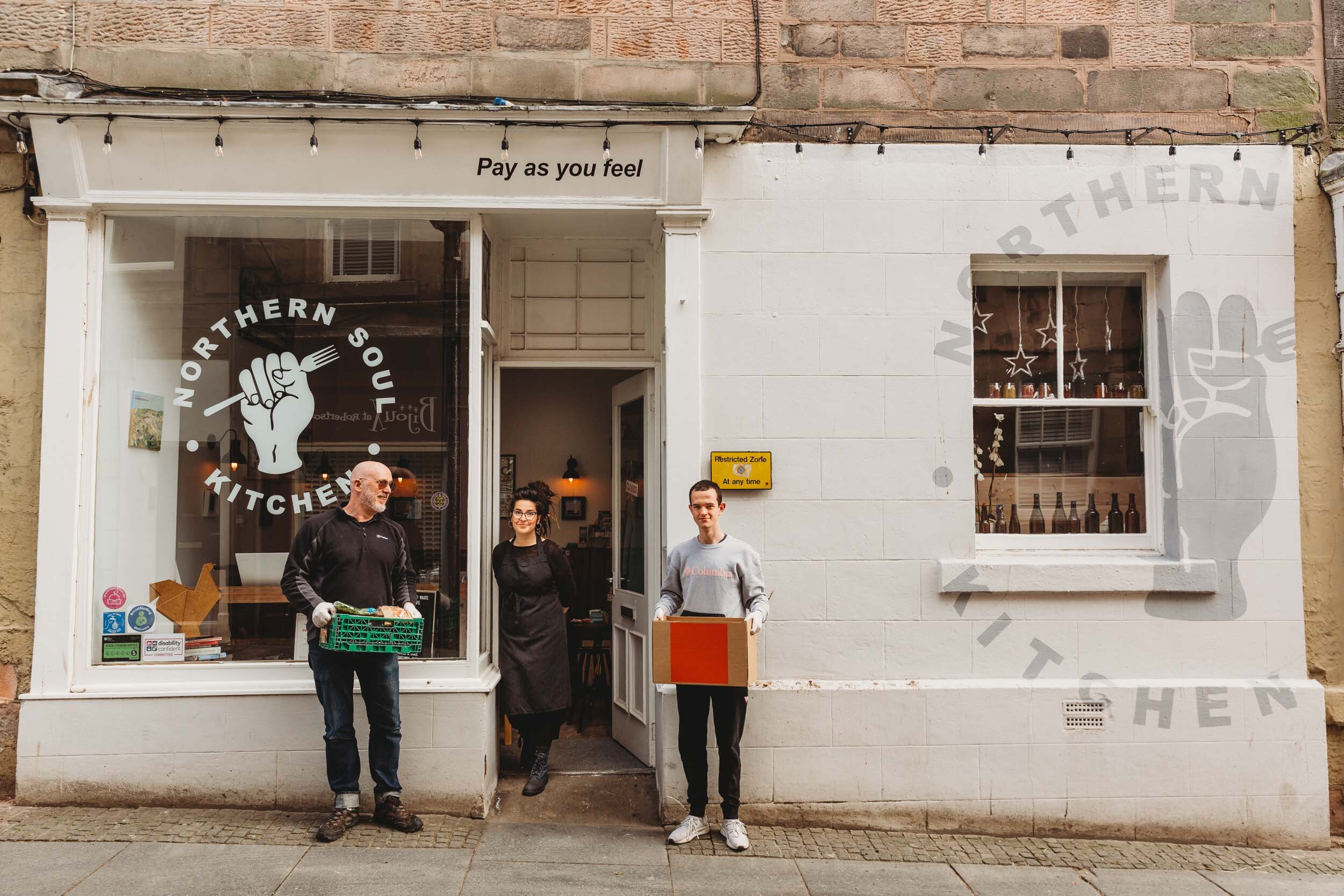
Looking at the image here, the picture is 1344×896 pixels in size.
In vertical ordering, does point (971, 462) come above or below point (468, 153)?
below

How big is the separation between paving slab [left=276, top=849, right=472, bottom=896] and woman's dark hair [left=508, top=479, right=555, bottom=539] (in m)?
1.97

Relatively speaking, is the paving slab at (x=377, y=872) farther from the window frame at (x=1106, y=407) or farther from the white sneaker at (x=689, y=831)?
the window frame at (x=1106, y=407)

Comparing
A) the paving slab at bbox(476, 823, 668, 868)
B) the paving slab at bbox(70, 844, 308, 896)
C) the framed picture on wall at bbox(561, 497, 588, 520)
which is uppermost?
the framed picture on wall at bbox(561, 497, 588, 520)

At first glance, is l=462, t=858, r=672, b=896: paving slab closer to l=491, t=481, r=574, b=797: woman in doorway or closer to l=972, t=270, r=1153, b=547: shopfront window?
l=491, t=481, r=574, b=797: woman in doorway

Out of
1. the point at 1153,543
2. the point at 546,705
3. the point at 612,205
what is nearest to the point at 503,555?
the point at 546,705

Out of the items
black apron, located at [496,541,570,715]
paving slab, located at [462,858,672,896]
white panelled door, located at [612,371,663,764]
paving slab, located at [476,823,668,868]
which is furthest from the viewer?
white panelled door, located at [612,371,663,764]

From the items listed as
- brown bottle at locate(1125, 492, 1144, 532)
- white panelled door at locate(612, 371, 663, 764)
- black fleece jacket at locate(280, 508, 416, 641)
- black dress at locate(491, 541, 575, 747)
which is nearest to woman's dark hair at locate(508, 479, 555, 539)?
black dress at locate(491, 541, 575, 747)

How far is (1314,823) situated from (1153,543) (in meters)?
1.74

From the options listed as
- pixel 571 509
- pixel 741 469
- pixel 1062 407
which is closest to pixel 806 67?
pixel 741 469

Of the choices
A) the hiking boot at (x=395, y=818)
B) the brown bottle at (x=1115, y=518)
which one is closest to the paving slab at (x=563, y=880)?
the hiking boot at (x=395, y=818)

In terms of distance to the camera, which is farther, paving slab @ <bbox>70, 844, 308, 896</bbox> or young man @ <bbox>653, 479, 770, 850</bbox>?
young man @ <bbox>653, 479, 770, 850</bbox>

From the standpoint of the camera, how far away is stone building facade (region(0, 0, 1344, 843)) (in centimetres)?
516

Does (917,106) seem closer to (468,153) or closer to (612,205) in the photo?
(612,205)

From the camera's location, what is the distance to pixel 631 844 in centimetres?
468
